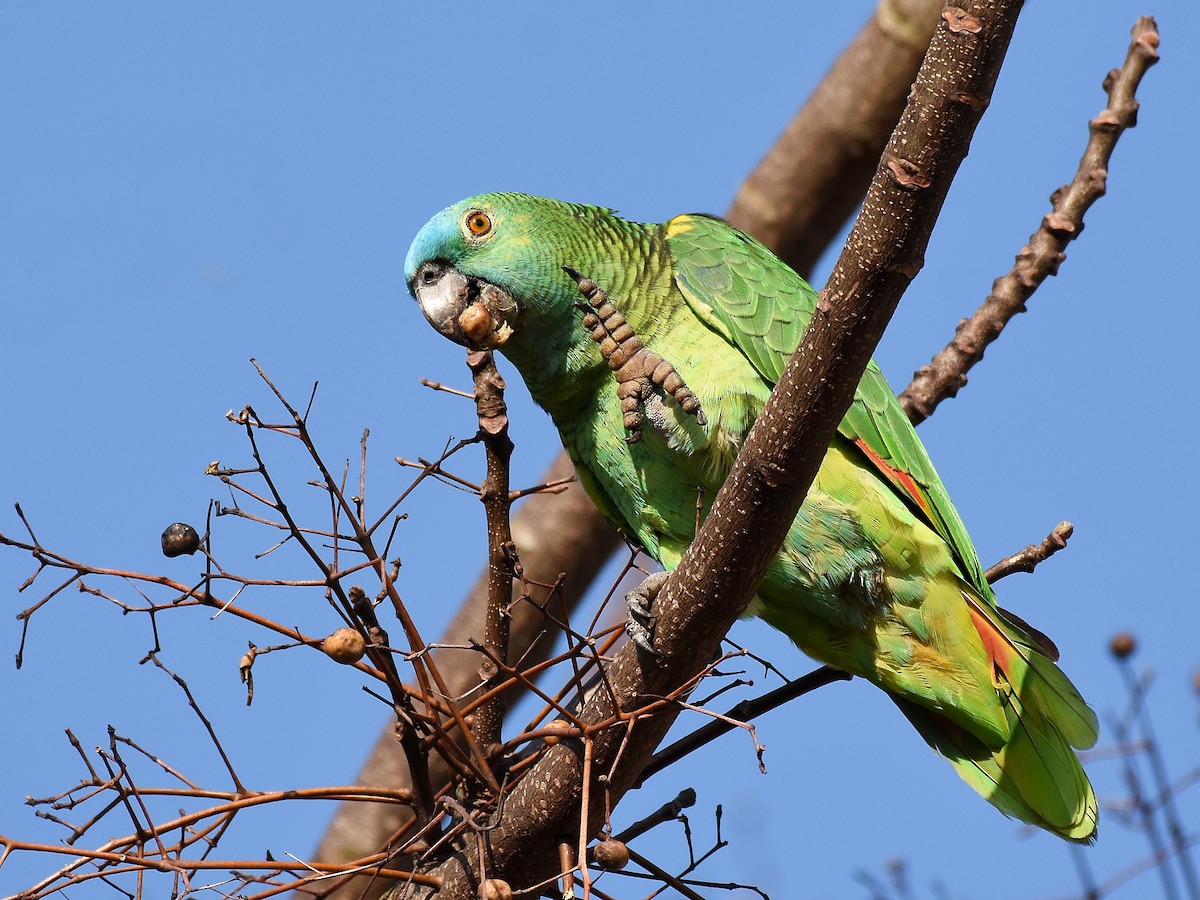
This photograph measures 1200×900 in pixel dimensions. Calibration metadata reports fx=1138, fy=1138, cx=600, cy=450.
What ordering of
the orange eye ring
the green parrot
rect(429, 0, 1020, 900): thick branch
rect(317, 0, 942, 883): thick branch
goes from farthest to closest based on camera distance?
rect(317, 0, 942, 883): thick branch, the orange eye ring, the green parrot, rect(429, 0, 1020, 900): thick branch

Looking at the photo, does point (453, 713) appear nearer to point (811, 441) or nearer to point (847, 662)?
point (811, 441)

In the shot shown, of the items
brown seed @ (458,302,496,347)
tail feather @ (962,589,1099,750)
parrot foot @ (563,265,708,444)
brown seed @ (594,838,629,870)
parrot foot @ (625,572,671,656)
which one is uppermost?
brown seed @ (458,302,496,347)

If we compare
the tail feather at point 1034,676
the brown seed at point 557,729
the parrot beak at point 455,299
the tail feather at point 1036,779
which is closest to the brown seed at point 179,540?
the brown seed at point 557,729

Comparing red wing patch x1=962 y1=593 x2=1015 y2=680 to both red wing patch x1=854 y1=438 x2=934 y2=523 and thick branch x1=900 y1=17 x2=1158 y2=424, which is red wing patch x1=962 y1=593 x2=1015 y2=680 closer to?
red wing patch x1=854 y1=438 x2=934 y2=523

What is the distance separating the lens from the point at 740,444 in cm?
319

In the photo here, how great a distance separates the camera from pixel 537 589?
15.2ft

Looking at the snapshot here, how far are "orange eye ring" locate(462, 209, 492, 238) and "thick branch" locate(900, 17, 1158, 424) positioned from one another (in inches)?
63.1

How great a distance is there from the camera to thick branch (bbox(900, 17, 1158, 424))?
4.00 meters

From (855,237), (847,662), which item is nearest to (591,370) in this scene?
(847,662)

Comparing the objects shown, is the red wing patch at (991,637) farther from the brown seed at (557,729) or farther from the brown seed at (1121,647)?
the brown seed at (557,729)

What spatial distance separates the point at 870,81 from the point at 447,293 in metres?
2.12

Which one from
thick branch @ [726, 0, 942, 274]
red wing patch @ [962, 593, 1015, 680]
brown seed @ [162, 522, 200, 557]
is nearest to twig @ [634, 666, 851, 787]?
red wing patch @ [962, 593, 1015, 680]

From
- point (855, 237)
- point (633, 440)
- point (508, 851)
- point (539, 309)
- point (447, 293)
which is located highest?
point (447, 293)

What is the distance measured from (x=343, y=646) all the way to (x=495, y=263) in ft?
5.18
